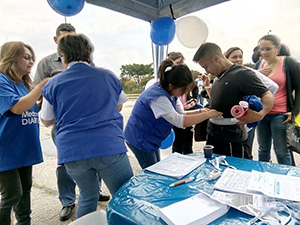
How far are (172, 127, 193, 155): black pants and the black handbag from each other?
919 millimetres

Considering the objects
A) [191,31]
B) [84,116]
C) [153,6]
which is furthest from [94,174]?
[153,6]

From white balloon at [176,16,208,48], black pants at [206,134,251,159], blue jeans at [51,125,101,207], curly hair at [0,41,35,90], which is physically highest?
white balloon at [176,16,208,48]

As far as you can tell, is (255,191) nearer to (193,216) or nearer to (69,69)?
(193,216)

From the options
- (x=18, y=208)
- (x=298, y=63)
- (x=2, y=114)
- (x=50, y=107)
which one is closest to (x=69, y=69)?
(x=50, y=107)

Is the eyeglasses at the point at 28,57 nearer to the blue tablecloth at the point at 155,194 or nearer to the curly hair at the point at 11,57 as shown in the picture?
the curly hair at the point at 11,57

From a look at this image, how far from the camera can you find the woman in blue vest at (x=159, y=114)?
4.23 ft

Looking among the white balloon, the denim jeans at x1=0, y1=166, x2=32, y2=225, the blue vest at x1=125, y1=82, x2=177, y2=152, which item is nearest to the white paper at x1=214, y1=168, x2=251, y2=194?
the blue vest at x1=125, y1=82, x2=177, y2=152

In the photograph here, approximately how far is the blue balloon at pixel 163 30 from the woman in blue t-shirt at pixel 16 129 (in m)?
1.73

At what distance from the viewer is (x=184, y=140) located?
7.34 feet

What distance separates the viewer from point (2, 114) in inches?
43.3

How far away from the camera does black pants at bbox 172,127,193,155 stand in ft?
7.28

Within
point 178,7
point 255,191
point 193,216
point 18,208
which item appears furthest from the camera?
point 178,7

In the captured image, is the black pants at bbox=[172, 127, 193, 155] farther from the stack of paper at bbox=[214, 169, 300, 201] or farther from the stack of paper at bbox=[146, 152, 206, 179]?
the stack of paper at bbox=[214, 169, 300, 201]

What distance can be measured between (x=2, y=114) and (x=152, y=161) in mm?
1003
